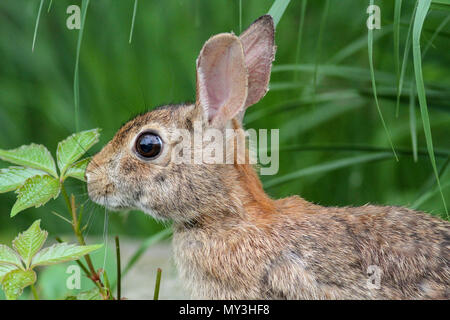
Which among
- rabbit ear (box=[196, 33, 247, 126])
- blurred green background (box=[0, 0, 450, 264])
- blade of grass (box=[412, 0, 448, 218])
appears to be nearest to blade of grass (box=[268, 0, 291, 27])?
rabbit ear (box=[196, 33, 247, 126])

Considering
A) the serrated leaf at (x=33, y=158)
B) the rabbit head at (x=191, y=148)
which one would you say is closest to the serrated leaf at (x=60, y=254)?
the serrated leaf at (x=33, y=158)

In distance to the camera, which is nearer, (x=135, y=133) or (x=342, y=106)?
(x=135, y=133)

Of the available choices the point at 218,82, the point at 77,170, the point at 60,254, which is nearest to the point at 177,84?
the point at 218,82

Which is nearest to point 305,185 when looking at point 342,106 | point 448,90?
point 342,106

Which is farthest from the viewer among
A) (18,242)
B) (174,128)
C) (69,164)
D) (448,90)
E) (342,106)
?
(342,106)

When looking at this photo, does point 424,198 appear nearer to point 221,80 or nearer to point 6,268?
point 221,80

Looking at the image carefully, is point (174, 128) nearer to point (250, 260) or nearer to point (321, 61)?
point (250, 260)
